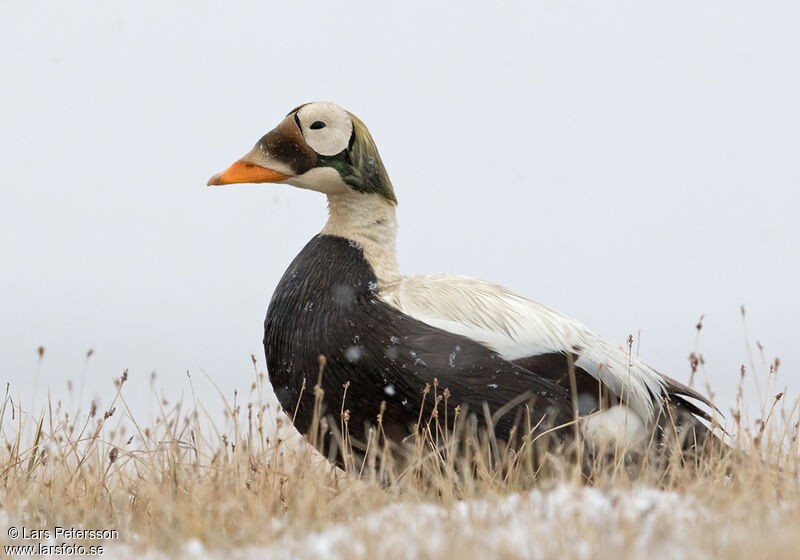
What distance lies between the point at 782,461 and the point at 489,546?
2.52 metres

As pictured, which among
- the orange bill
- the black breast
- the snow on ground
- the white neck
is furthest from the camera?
the white neck

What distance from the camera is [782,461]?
16.2 ft

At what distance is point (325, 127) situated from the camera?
5.42 metres

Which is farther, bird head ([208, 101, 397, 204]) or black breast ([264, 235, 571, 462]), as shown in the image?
bird head ([208, 101, 397, 204])

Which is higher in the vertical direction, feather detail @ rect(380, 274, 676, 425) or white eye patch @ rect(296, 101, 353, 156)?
white eye patch @ rect(296, 101, 353, 156)

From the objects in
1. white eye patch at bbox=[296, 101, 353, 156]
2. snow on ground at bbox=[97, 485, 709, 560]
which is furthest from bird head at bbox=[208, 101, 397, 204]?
snow on ground at bbox=[97, 485, 709, 560]

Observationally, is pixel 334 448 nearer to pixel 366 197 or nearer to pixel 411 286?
pixel 411 286

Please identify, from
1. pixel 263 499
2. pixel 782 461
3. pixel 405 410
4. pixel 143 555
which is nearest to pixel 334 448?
pixel 405 410

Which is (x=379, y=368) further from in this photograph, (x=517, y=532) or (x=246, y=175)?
(x=517, y=532)

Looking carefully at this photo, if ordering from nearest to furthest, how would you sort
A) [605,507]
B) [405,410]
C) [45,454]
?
1. [605,507]
2. [405,410]
3. [45,454]

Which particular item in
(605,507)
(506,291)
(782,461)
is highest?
(506,291)

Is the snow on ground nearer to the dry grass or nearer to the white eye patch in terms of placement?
the dry grass

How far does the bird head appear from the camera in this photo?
5.39 metres

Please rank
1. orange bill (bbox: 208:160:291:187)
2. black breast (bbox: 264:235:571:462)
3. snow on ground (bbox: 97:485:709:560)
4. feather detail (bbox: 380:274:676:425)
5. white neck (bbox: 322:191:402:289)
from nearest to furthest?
1. snow on ground (bbox: 97:485:709:560)
2. black breast (bbox: 264:235:571:462)
3. feather detail (bbox: 380:274:676:425)
4. orange bill (bbox: 208:160:291:187)
5. white neck (bbox: 322:191:402:289)
